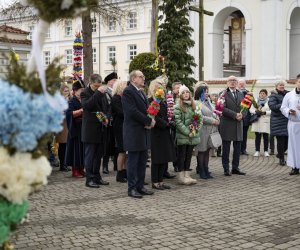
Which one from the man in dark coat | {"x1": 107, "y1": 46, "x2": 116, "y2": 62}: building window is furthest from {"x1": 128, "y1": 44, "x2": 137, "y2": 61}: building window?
the man in dark coat

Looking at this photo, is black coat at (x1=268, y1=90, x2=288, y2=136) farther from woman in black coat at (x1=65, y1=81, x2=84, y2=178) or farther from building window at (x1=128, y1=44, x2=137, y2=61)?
building window at (x1=128, y1=44, x2=137, y2=61)

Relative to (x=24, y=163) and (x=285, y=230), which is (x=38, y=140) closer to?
(x=24, y=163)

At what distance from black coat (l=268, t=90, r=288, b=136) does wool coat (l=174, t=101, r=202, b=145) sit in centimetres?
338

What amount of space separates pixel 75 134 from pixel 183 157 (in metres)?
2.38

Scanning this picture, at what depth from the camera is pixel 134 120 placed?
807 centimetres

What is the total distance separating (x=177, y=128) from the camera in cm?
923

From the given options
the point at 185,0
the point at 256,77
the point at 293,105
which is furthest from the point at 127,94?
the point at 256,77

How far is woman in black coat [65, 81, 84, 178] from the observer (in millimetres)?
10188

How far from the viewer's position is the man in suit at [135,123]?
8.00 m

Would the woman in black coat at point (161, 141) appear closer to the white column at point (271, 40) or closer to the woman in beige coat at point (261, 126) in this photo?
the woman in beige coat at point (261, 126)

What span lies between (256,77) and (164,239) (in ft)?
103

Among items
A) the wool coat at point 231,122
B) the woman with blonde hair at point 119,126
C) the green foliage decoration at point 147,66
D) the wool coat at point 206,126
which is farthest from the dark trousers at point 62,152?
the wool coat at point 231,122

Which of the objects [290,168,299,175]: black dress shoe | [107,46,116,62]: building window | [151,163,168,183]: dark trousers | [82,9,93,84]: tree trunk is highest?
[107,46,116,62]: building window

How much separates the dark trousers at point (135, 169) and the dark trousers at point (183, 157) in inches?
45.7
